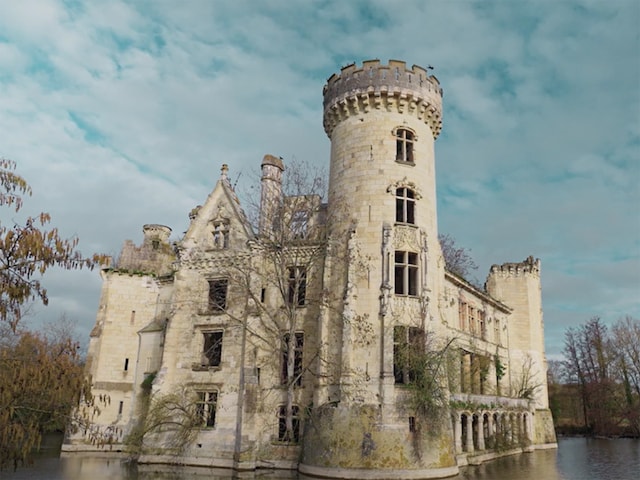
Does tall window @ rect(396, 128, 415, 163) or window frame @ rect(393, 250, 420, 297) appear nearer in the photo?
window frame @ rect(393, 250, 420, 297)

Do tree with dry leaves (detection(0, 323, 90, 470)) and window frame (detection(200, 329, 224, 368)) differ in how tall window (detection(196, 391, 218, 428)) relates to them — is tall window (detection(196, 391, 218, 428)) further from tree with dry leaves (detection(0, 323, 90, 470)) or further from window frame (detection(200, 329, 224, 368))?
tree with dry leaves (detection(0, 323, 90, 470))

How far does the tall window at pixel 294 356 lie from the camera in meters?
25.1

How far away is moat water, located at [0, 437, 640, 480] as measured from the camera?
71.3ft

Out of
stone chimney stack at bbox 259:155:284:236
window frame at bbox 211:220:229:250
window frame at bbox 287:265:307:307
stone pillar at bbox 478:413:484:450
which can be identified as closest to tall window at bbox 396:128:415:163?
stone chimney stack at bbox 259:155:284:236

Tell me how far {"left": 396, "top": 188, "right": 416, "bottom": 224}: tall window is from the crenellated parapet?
A: 4.04m

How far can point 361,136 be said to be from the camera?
2638cm

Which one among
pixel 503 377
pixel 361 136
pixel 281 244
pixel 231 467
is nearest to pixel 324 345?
pixel 281 244

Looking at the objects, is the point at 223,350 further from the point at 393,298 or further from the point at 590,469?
the point at 590,469

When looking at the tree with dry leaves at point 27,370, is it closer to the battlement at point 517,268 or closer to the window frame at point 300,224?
the window frame at point 300,224

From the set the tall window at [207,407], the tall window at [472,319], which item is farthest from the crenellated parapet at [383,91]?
the tall window at [207,407]

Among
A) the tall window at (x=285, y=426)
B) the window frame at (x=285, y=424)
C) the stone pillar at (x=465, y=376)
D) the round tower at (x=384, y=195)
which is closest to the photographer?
the round tower at (x=384, y=195)

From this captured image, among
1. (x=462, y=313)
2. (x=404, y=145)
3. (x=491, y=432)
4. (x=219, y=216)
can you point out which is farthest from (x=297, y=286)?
(x=491, y=432)

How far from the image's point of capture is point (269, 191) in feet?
97.2

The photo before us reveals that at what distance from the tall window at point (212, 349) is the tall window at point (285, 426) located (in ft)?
15.2
